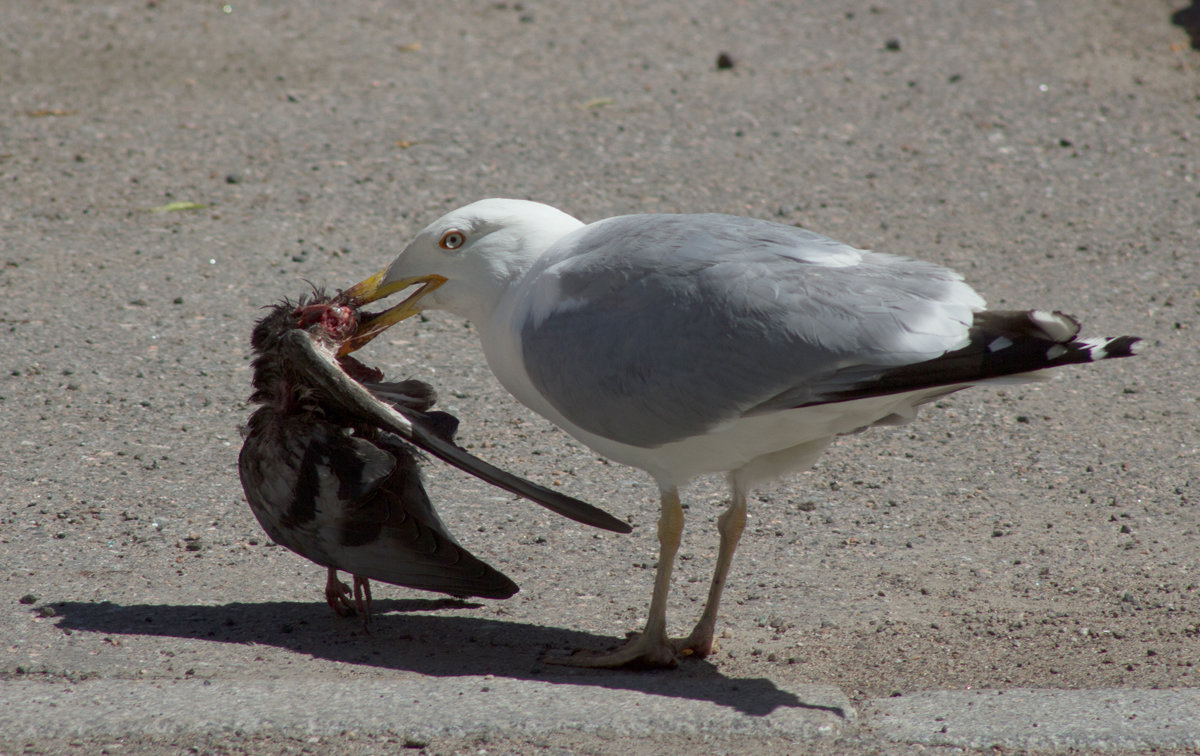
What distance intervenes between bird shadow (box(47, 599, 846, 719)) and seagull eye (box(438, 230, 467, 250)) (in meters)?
1.22

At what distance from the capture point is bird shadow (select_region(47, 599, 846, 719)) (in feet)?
12.3

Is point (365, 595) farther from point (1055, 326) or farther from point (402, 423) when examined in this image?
point (1055, 326)

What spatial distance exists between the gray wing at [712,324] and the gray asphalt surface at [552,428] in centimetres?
84

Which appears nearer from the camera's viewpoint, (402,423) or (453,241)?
(402,423)

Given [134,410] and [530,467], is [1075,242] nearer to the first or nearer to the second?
[530,467]

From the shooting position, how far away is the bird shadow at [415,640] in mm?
3758

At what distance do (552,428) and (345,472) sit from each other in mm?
1820

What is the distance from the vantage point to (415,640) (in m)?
4.04

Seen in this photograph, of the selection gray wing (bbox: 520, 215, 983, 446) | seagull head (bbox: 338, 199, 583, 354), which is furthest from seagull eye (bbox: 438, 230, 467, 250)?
gray wing (bbox: 520, 215, 983, 446)

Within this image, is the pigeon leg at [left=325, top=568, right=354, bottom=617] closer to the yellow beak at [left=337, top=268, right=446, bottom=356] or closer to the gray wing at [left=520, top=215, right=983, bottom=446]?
the yellow beak at [left=337, top=268, right=446, bottom=356]

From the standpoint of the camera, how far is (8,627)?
12.6ft

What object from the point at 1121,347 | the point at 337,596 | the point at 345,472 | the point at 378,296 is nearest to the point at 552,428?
the point at 378,296

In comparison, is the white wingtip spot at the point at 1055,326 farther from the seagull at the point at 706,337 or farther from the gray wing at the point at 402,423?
the gray wing at the point at 402,423

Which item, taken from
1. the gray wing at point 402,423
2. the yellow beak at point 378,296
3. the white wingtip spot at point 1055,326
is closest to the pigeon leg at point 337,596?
the gray wing at point 402,423
